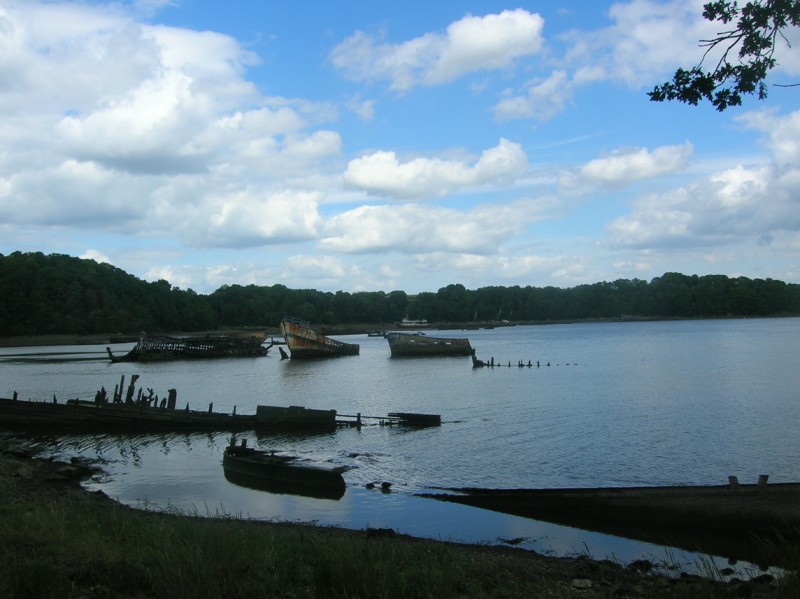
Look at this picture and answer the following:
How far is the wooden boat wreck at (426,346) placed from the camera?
8912cm

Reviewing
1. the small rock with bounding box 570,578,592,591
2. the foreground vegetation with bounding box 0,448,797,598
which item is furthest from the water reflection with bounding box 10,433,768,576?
the foreground vegetation with bounding box 0,448,797,598

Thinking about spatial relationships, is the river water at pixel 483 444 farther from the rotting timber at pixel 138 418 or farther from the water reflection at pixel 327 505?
the rotting timber at pixel 138 418

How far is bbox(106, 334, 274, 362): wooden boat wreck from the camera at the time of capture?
86363 millimetres

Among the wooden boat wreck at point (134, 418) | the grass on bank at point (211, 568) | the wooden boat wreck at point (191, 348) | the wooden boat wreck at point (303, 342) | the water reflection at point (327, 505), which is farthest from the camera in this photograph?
the wooden boat wreck at point (303, 342)

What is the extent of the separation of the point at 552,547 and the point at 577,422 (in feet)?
58.8

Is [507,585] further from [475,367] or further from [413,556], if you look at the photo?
[475,367]

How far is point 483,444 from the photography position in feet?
90.1

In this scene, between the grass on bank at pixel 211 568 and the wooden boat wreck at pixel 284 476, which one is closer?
the grass on bank at pixel 211 568

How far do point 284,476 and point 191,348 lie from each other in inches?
3023

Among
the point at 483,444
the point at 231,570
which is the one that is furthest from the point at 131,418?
the point at 231,570

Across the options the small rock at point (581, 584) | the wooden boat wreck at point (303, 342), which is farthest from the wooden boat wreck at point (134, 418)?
the wooden boat wreck at point (303, 342)

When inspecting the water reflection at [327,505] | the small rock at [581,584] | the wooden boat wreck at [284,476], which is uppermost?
the small rock at [581,584]

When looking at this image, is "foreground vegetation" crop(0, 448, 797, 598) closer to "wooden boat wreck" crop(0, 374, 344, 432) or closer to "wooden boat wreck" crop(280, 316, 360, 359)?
"wooden boat wreck" crop(0, 374, 344, 432)

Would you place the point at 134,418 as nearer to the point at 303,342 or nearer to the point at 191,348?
the point at 303,342
